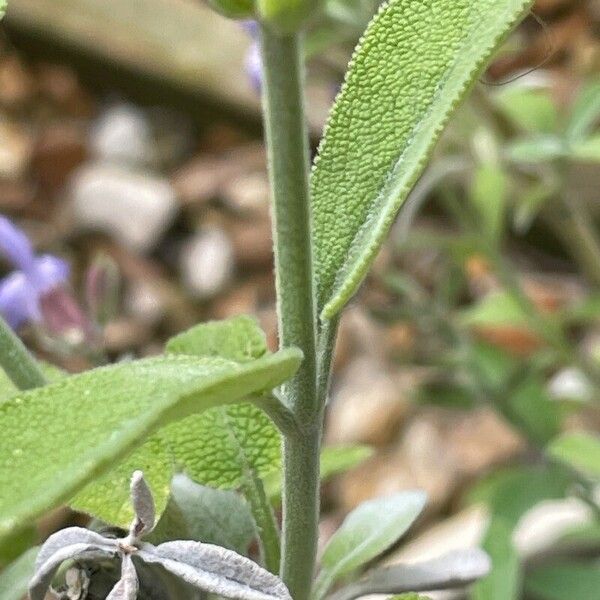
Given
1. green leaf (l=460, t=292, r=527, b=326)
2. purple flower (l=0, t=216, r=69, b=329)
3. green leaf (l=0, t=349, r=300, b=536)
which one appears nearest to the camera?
green leaf (l=0, t=349, r=300, b=536)

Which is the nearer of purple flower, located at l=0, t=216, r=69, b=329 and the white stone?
purple flower, located at l=0, t=216, r=69, b=329

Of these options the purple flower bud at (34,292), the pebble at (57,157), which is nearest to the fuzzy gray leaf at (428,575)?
the purple flower bud at (34,292)

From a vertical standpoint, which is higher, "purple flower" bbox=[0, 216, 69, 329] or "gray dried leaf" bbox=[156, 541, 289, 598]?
"purple flower" bbox=[0, 216, 69, 329]

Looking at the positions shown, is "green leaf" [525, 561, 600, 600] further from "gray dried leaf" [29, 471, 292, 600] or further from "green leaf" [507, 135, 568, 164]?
"gray dried leaf" [29, 471, 292, 600]

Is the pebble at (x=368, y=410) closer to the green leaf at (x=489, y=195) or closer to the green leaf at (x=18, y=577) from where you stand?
the green leaf at (x=489, y=195)

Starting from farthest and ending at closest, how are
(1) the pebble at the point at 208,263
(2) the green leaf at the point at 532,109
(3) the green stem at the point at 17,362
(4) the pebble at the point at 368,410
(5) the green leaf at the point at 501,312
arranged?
(1) the pebble at the point at 208,263, (4) the pebble at the point at 368,410, (5) the green leaf at the point at 501,312, (2) the green leaf at the point at 532,109, (3) the green stem at the point at 17,362

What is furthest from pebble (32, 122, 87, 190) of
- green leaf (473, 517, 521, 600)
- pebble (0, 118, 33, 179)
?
green leaf (473, 517, 521, 600)
